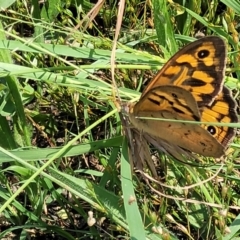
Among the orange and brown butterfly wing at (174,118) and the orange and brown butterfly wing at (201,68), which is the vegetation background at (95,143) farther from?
the orange and brown butterfly wing at (201,68)

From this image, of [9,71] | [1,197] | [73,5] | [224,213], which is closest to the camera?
[224,213]

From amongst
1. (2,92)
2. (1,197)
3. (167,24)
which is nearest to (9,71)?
(2,92)

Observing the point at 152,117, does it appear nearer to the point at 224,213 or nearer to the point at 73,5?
the point at 224,213

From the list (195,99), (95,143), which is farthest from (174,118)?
(95,143)

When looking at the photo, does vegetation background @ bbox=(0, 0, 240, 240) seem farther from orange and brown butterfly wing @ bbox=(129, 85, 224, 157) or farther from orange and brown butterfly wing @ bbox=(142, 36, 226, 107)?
orange and brown butterfly wing @ bbox=(142, 36, 226, 107)

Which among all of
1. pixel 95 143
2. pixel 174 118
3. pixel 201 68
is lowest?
pixel 95 143

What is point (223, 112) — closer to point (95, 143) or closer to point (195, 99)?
point (195, 99)

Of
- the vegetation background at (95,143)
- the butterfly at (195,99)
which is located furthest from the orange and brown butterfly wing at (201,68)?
the vegetation background at (95,143)

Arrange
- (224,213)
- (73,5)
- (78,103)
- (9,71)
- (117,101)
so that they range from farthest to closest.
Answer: (73,5)
(78,103)
(9,71)
(117,101)
(224,213)
